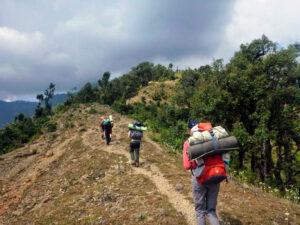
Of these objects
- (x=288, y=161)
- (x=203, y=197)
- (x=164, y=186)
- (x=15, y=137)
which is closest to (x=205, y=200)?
(x=203, y=197)

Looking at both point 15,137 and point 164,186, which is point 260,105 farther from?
point 15,137

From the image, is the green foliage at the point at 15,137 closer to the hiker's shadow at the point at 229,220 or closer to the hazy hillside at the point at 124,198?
the hazy hillside at the point at 124,198

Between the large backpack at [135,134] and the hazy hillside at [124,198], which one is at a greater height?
the large backpack at [135,134]

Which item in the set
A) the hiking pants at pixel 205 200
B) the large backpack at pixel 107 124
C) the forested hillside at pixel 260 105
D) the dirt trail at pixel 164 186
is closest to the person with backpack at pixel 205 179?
the hiking pants at pixel 205 200

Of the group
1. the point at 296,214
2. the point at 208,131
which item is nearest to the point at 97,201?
the point at 208,131

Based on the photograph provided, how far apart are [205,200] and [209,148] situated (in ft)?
4.22

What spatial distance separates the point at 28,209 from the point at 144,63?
98.7m

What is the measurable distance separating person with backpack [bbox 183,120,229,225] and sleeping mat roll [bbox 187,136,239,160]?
0.53ft

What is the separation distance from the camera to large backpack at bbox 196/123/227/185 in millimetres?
3826

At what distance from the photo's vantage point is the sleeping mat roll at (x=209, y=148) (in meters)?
3.76

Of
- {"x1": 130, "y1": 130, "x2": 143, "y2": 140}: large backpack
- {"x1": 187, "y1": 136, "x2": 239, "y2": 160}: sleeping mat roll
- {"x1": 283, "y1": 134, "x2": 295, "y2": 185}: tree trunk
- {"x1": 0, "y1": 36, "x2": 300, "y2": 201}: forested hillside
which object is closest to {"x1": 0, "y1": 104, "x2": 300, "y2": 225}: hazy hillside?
{"x1": 130, "y1": 130, "x2": 143, "y2": 140}: large backpack

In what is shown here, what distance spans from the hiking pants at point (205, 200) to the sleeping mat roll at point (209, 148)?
702mm

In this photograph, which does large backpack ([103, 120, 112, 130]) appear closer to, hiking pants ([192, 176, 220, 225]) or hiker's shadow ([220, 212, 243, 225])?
hiker's shadow ([220, 212, 243, 225])

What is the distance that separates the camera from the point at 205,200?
13.9 feet
